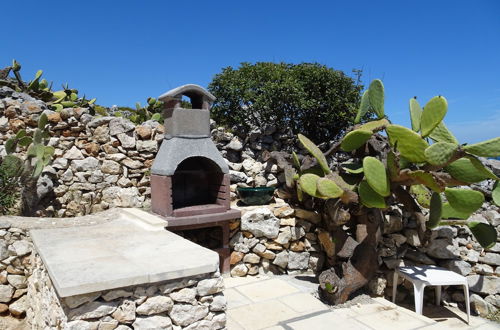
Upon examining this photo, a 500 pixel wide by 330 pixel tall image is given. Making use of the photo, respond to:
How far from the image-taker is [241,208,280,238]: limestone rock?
5473mm

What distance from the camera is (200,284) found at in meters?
3.02

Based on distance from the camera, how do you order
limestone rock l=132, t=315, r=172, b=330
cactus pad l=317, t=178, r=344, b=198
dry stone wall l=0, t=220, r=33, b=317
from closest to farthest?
limestone rock l=132, t=315, r=172, b=330
dry stone wall l=0, t=220, r=33, b=317
cactus pad l=317, t=178, r=344, b=198

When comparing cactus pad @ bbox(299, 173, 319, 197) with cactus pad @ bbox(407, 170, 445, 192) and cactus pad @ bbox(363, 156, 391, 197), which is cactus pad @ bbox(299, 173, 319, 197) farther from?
cactus pad @ bbox(407, 170, 445, 192)

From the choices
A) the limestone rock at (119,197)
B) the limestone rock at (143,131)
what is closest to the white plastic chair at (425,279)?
the limestone rock at (119,197)

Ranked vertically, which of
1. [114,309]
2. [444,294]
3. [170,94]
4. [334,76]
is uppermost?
[334,76]

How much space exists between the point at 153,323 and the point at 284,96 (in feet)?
17.7

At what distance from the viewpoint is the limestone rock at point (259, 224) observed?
18.0 feet

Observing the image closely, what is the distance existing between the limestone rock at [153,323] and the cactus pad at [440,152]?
3039 millimetres

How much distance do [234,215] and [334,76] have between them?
407 centimetres

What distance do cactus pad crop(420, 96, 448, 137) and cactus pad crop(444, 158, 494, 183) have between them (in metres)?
0.58

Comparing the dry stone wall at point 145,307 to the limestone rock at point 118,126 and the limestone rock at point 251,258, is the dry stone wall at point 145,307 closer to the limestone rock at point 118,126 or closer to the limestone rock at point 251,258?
the limestone rock at point 251,258

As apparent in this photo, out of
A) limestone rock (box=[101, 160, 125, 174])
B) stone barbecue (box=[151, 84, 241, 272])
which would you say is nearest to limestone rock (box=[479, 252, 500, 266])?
stone barbecue (box=[151, 84, 241, 272])

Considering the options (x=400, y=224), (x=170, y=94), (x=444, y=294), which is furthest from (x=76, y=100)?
(x=444, y=294)

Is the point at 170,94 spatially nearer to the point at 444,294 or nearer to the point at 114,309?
the point at 114,309
